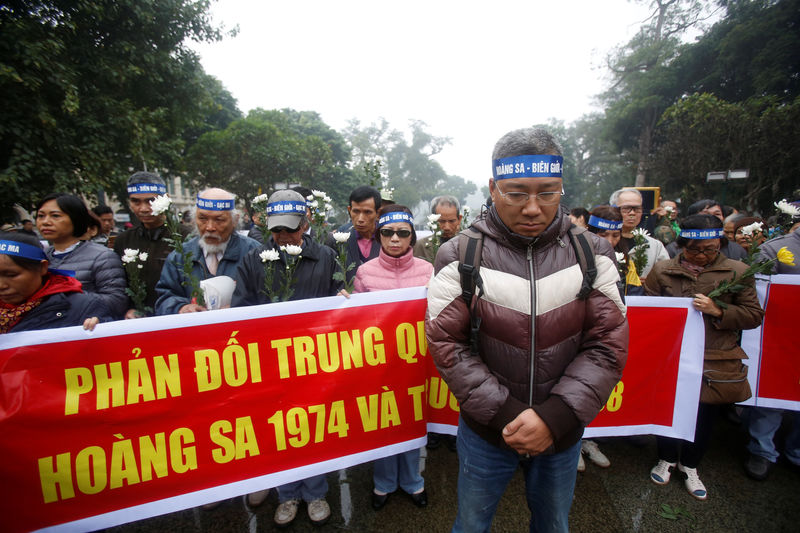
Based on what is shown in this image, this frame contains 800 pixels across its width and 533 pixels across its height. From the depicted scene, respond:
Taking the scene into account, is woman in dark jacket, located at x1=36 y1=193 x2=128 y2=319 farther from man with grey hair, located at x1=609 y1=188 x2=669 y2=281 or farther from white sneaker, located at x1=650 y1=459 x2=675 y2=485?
man with grey hair, located at x1=609 y1=188 x2=669 y2=281

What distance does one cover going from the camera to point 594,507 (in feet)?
8.96

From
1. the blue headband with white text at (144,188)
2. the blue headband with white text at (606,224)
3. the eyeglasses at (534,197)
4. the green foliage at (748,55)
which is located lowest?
the blue headband with white text at (606,224)

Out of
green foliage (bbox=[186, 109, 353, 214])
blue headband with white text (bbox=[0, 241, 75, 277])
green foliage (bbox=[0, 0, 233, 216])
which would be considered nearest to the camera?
blue headband with white text (bbox=[0, 241, 75, 277])

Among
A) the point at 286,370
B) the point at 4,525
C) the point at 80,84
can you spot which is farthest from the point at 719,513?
the point at 80,84

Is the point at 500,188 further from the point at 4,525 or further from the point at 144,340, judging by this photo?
the point at 4,525

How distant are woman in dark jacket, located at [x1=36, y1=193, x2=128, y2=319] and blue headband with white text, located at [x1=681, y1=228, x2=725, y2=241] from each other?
4287 mm

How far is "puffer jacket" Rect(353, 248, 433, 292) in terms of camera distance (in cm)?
289

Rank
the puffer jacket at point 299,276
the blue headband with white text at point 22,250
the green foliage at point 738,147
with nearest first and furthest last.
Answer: the blue headband with white text at point 22,250 < the puffer jacket at point 299,276 < the green foliage at point 738,147

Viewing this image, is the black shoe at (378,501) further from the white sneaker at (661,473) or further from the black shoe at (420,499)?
the white sneaker at (661,473)

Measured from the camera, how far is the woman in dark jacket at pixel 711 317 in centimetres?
270

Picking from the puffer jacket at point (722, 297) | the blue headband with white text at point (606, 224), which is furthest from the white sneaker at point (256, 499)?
the blue headband with white text at point (606, 224)

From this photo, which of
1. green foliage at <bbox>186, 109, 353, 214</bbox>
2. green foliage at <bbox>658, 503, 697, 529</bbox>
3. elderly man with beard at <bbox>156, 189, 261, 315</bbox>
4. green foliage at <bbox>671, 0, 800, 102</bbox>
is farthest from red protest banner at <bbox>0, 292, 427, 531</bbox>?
green foliage at <bbox>671, 0, 800, 102</bbox>

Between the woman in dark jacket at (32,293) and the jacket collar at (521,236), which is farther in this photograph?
the woman in dark jacket at (32,293)

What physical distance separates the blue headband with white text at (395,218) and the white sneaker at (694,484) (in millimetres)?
2812
